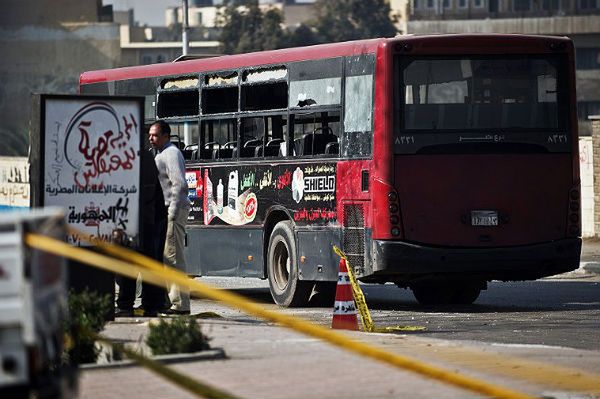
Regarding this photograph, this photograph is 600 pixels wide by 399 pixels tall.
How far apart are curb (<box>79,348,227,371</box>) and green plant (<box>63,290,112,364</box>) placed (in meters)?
0.19

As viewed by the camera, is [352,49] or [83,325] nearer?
[83,325]

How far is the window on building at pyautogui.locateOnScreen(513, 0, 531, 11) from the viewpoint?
4668 inches

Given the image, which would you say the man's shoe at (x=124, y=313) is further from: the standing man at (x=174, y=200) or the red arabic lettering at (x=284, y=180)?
the red arabic lettering at (x=284, y=180)

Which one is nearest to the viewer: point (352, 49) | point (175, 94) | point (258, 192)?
point (352, 49)

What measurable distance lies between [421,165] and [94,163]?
444 cm

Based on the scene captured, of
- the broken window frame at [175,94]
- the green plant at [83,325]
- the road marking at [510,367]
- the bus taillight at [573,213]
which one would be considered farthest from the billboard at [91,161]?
the broken window frame at [175,94]

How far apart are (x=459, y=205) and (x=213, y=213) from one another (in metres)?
4.32

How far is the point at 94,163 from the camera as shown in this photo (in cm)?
1623

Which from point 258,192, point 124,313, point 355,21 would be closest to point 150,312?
point 124,313

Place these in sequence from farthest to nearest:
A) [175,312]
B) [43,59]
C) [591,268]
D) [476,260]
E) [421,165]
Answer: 1. [43,59]
2. [591,268]
3. [476,260]
4. [421,165]
5. [175,312]

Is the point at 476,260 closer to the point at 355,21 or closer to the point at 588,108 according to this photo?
the point at 588,108

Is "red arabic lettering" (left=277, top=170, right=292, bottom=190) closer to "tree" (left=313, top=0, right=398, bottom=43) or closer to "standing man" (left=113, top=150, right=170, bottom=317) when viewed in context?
"standing man" (left=113, top=150, right=170, bottom=317)

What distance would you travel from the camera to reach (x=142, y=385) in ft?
36.1

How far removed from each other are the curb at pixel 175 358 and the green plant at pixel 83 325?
0.19 meters
